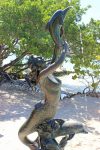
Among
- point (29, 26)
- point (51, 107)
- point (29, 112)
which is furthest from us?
point (29, 26)

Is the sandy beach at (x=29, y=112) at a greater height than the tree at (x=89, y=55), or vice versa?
the tree at (x=89, y=55)

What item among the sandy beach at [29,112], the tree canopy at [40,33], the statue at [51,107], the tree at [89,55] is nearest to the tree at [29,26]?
the tree canopy at [40,33]

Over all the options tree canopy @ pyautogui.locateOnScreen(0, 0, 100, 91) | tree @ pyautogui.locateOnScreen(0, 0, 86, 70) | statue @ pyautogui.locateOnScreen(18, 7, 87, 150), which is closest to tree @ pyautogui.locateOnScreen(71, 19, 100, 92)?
tree canopy @ pyautogui.locateOnScreen(0, 0, 100, 91)

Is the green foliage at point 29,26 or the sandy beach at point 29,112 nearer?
the sandy beach at point 29,112

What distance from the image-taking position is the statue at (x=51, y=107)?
487 centimetres

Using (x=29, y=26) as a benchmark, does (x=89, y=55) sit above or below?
below

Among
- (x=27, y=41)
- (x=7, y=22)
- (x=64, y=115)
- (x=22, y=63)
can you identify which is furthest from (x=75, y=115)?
(x=22, y=63)

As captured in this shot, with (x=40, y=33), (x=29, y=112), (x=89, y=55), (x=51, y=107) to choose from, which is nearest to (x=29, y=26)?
(x=40, y=33)

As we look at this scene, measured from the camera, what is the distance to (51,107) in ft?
16.5

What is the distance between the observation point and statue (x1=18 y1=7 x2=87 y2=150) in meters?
4.87

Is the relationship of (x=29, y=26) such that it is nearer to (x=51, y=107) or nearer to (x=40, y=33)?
(x=40, y=33)

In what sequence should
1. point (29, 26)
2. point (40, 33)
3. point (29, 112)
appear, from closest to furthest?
1. point (29, 112)
2. point (40, 33)
3. point (29, 26)

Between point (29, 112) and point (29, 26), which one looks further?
point (29, 26)

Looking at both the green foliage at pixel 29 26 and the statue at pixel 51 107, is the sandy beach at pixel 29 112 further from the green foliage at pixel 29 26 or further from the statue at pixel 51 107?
the statue at pixel 51 107
